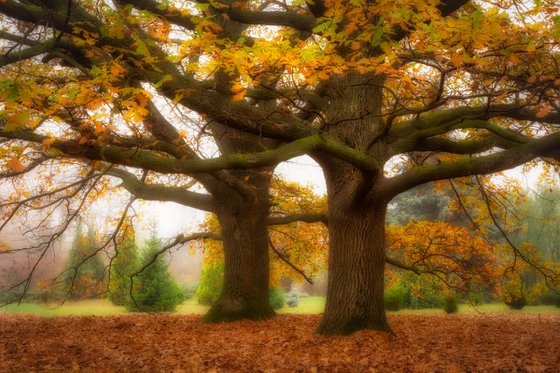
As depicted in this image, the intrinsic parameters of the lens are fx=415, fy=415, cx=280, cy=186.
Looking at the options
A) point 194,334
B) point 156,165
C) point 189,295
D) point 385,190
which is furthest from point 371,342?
point 189,295

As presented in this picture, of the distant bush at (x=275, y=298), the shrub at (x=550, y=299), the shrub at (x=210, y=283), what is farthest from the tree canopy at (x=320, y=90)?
the shrub at (x=550, y=299)

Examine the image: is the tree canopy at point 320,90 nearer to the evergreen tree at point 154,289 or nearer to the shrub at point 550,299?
the evergreen tree at point 154,289

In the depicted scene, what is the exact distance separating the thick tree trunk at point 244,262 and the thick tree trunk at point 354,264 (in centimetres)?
286

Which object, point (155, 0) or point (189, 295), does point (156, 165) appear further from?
point (189, 295)

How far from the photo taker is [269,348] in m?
5.99

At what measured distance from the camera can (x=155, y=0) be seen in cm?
712

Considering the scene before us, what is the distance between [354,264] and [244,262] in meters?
3.50

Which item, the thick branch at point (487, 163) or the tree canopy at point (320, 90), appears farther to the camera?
the thick branch at point (487, 163)

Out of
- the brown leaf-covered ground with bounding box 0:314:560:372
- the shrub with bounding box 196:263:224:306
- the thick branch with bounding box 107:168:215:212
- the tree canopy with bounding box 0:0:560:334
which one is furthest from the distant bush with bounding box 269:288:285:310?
the tree canopy with bounding box 0:0:560:334

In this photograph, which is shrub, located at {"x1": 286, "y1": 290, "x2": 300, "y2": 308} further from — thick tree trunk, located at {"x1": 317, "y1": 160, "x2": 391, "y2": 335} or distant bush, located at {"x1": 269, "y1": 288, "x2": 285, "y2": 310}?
thick tree trunk, located at {"x1": 317, "y1": 160, "x2": 391, "y2": 335}

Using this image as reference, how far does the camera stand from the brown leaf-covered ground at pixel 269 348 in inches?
190

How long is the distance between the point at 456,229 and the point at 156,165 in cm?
849

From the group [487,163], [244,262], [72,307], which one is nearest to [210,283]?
[244,262]

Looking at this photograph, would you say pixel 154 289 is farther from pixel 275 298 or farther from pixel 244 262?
pixel 244 262
